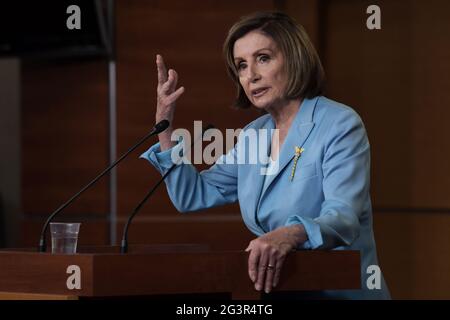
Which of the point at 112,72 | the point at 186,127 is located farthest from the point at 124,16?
the point at 186,127

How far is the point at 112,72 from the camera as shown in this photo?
5.05 m

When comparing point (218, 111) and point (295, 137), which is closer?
point (295, 137)

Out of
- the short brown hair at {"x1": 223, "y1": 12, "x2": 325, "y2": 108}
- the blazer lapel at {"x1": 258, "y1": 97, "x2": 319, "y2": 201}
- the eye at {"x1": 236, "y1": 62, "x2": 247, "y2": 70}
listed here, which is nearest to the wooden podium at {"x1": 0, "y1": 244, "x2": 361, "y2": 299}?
the blazer lapel at {"x1": 258, "y1": 97, "x2": 319, "y2": 201}

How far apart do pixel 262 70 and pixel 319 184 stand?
41 cm

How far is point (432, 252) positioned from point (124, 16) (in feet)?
6.53

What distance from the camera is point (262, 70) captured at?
2.70m

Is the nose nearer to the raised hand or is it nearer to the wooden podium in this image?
the raised hand

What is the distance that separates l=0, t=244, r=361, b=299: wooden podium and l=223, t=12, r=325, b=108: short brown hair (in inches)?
24.5

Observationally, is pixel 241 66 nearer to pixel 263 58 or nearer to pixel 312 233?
pixel 263 58

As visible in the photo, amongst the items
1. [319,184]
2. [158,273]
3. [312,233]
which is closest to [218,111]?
Answer: [319,184]

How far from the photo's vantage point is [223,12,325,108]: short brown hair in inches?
105

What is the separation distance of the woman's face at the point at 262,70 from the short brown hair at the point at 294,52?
0.06 ft
